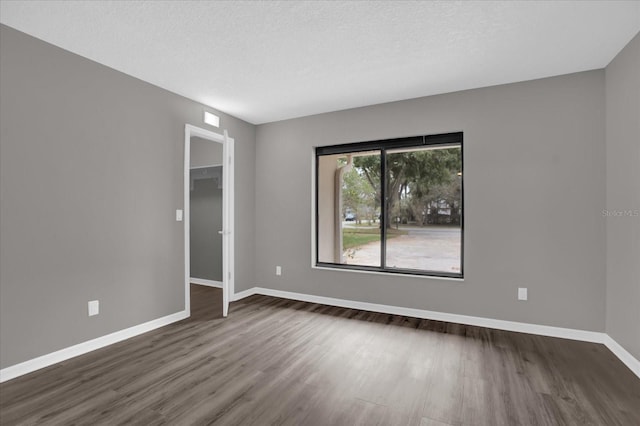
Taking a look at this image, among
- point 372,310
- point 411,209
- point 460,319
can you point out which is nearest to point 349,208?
point 411,209

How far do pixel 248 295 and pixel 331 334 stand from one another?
1.85 metres

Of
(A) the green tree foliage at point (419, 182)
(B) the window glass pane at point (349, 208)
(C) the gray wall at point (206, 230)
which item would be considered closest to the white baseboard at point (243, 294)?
(C) the gray wall at point (206, 230)

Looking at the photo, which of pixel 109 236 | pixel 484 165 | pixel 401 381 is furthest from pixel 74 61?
pixel 484 165

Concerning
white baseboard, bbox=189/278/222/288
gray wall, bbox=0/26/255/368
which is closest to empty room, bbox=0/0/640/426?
gray wall, bbox=0/26/255/368

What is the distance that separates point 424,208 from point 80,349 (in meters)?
3.74

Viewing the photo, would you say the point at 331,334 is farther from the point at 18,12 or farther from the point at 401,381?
the point at 18,12

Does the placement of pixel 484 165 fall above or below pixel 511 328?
above

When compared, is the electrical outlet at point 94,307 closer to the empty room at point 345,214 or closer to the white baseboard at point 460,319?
the empty room at point 345,214

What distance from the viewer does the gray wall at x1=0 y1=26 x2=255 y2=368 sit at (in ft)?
7.57

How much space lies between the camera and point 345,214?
4438 millimetres

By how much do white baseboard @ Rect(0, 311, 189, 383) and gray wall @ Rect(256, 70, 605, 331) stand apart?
2227 mm

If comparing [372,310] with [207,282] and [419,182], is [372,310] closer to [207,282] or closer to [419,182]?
[419,182]

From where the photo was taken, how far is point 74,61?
266 centimetres

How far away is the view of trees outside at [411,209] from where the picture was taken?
12.1ft
